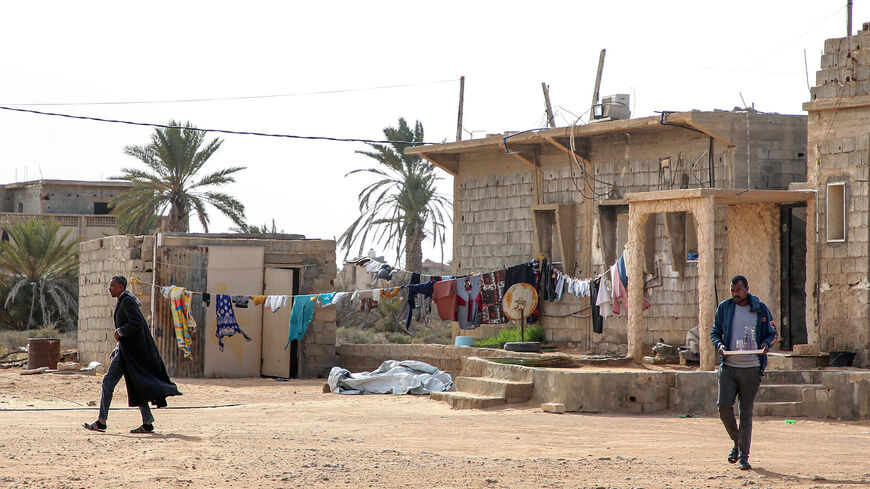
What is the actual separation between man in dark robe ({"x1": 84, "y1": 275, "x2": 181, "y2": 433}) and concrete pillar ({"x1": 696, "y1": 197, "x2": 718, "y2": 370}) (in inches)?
270

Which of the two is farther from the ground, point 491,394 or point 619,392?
point 619,392

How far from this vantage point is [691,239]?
18.1 metres

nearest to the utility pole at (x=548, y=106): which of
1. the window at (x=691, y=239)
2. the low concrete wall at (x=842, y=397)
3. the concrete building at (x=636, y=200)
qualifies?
the concrete building at (x=636, y=200)

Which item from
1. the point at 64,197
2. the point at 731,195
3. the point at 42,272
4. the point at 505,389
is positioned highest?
the point at 64,197

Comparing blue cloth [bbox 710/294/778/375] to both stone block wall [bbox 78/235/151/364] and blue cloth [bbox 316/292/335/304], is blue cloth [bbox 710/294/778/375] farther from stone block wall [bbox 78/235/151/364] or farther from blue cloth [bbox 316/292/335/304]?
stone block wall [bbox 78/235/151/364]

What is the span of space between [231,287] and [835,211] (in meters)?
10.6

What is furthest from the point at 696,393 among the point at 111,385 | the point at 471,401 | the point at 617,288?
the point at 111,385

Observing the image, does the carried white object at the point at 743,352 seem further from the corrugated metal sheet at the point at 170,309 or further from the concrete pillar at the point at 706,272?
the corrugated metal sheet at the point at 170,309

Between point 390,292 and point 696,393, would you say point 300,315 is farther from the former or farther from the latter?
point 696,393

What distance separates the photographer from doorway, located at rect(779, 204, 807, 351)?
16.1 m

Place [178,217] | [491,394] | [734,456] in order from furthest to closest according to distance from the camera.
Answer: [178,217] → [491,394] → [734,456]

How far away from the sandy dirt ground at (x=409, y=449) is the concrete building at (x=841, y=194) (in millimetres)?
2762

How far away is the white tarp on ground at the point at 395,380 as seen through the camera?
53.7 feet

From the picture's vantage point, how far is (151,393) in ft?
34.0
